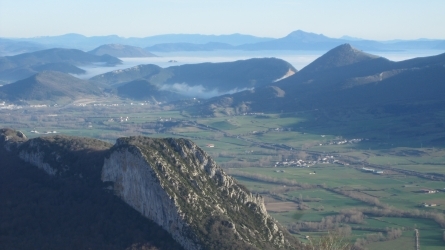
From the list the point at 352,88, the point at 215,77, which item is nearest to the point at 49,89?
the point at 215,77

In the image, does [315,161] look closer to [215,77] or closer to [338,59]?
[338,59]

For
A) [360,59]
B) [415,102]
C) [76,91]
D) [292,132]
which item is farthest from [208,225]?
[76,91]

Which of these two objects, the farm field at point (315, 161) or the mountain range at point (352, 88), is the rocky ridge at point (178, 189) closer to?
the farm field at point (315, 161)

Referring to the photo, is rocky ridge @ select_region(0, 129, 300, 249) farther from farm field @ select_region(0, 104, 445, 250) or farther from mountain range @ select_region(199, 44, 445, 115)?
mountain range @ select_region(199, 44, 445, 115)

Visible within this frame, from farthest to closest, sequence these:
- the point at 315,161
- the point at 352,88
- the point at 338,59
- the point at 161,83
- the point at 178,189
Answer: the point at 161,83 → the point at 338,59 → the point at 352,88 → the point at 315,161 → the point at 178,189

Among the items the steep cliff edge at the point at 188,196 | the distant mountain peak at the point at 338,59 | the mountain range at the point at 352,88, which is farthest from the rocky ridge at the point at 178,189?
the distant mountain peak at the point at 338,59

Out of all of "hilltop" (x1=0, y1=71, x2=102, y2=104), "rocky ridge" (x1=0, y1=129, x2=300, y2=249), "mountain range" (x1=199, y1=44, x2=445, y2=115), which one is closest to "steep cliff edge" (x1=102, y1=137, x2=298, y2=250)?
"rocky ridge" (x1=0, y1=129, x2=300, y2=249)
